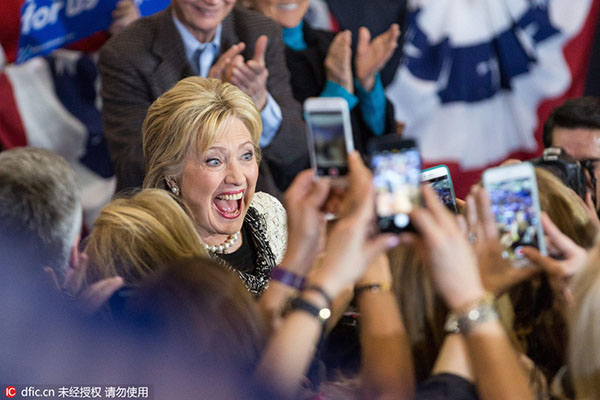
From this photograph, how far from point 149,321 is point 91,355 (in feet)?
0.63

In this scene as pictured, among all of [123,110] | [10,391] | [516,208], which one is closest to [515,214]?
[516,208]

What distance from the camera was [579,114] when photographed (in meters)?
2.65

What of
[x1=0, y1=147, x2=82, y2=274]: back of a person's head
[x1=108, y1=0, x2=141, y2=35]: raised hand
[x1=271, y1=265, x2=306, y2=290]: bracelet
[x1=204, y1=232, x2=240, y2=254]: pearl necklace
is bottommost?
[x1=204, y1=232, x2=240, y2=254]: pearl necklace

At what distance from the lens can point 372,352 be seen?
1207 mm


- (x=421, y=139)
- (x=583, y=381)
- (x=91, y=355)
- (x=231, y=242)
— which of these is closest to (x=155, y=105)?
(x=231, y=242)

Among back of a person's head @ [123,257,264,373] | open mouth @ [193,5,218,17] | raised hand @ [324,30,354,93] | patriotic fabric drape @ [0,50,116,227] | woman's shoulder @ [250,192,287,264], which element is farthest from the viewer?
patriotic fabric drape @ [0,50,116,227]

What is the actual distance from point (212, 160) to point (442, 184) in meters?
0.59

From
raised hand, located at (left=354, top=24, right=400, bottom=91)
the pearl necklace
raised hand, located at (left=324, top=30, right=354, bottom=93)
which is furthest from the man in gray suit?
the pearl necklace

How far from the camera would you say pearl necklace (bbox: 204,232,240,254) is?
207 centimetres

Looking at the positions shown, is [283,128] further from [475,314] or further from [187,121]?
[475,314]

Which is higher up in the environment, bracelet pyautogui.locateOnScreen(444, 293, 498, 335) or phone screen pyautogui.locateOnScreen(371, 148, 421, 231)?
phone screen pyautogui.locateOnScreen(371, 148, 421, 231)

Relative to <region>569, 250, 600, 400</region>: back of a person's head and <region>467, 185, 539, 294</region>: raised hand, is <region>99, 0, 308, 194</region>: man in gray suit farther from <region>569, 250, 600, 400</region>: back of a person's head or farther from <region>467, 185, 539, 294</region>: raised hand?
<region>569, 250, 600, 400</region>: back of a person's head

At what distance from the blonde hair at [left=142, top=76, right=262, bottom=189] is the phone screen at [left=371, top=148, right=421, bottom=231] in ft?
3.05

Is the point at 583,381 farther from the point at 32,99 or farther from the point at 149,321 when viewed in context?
the point at 32,99
